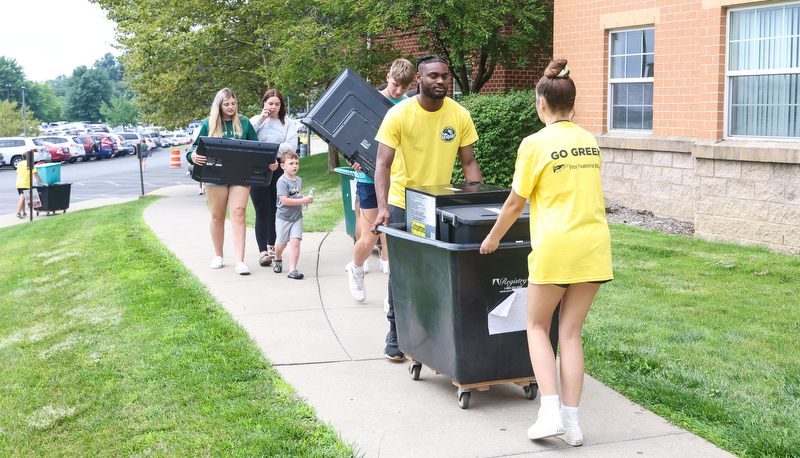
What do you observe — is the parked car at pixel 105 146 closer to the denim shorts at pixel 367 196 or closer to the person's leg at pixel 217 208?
the person's leg at pixel 217 208

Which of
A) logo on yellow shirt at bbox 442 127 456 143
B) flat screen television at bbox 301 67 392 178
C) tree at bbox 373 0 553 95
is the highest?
tree at bbox 373 0 553 95

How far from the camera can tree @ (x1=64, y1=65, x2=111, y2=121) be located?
4579 inches

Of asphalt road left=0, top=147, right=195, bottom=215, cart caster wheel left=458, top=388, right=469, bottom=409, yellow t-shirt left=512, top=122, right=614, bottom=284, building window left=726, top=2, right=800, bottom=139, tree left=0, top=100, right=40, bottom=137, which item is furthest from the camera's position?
tree left=0, top=100, right=40, bottom=137

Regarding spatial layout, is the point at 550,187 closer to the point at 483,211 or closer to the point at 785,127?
the point at 483,211

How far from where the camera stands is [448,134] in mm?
4891

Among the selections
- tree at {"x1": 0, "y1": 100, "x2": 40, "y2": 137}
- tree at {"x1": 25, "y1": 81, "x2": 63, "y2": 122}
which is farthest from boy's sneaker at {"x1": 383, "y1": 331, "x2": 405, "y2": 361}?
tree at {"x1": 25, "y1": 81, "x2": 63, "y2": 122}

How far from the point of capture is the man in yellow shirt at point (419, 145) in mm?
4754

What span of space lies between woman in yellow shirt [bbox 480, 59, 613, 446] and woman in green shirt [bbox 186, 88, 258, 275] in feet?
15.1

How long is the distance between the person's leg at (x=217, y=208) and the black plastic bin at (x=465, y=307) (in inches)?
150

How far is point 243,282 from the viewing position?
765 cm

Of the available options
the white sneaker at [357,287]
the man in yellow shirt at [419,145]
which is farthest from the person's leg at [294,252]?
the man in yellow shirt at [419,145]

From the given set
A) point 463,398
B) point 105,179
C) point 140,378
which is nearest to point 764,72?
point 463,398

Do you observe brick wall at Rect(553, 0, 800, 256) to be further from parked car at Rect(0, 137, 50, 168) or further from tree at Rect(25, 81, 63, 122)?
tree at Rect(25, 81, 63, 122)

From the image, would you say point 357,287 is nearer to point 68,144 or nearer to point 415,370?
point 415,370
